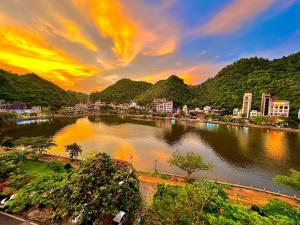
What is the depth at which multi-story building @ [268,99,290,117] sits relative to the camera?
81.0m

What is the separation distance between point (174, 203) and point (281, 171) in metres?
25.0

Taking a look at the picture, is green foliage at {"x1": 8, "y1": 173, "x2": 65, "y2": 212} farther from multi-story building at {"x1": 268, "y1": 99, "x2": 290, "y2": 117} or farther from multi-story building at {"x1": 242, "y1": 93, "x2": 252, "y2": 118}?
multi-story building at {"x1": 242, "y1": 93, "x2": 252, "y2": 118}

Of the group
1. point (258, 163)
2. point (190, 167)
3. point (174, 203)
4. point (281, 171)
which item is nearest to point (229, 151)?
point (258, 163)

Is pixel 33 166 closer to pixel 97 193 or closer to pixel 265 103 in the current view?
pixel 97 193

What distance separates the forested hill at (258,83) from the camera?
305 feet

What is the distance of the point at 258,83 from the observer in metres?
110

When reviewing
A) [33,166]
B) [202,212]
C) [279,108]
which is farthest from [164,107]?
[202,212]

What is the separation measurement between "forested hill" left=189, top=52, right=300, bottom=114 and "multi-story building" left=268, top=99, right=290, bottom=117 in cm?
335

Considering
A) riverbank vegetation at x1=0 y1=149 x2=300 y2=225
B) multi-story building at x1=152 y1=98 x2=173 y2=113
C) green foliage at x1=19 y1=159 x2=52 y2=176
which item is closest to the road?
riverbank vegetation at x1=0 y1=149 x2=300 y2=225

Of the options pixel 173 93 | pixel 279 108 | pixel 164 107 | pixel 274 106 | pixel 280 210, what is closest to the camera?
pixel 280 210

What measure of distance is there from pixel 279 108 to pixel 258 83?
32.8m

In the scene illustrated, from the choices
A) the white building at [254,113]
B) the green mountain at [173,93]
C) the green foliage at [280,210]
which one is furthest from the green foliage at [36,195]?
the green mountain at [173,93]

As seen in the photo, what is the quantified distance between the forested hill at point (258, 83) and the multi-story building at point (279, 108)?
132 inches

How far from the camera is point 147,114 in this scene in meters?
118
